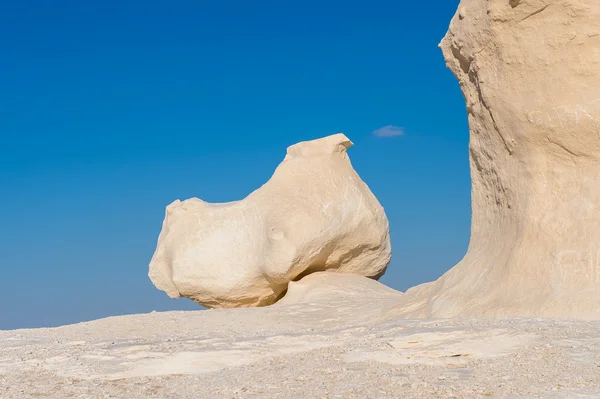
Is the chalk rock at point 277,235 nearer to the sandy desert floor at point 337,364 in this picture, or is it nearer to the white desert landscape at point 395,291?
the white desert landscape at point 395,291

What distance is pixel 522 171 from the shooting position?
739 centimetres

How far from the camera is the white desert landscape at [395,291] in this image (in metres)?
4.45

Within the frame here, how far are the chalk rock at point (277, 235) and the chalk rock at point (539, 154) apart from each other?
357cm

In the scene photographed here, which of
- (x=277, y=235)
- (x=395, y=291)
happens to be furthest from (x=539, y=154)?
(x=277, y=235)

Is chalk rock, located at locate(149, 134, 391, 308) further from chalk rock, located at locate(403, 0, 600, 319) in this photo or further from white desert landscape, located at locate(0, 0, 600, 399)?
→ chalk rock, located at locate(403, 0, 600, 319)

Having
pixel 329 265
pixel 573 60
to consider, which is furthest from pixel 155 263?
pixel 573 60

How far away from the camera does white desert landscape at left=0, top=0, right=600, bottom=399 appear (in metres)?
4.45

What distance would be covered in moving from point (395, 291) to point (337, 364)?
22.1 feet

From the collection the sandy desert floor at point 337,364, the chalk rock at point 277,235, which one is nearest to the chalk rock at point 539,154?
the sandy desert floor at point 337,364

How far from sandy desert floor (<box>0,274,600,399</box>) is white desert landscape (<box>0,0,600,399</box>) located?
19 millimetres

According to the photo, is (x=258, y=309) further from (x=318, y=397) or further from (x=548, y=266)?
(x=318, y=397)

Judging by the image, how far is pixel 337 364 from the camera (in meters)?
4.63

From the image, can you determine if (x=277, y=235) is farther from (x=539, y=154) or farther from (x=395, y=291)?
(x=539, y=154)

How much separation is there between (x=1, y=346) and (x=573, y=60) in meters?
5.92
